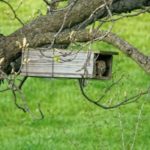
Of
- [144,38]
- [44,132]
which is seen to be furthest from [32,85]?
[144,38]

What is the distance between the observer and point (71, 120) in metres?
11.6

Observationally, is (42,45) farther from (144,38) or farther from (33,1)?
(33,1)

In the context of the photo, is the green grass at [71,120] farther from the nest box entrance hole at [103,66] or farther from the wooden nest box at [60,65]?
the wooden nest box at [60,65]

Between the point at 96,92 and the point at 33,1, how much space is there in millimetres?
9102

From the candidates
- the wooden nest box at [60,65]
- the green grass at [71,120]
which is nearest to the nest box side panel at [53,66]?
the wooden nest box at [60,65]

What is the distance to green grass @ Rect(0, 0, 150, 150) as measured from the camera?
10.0 metres

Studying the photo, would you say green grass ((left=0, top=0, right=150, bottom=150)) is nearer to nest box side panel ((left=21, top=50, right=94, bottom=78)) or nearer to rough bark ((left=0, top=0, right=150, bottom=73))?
nest box side panel ((left=21, top=50, right=94, bottom=78))

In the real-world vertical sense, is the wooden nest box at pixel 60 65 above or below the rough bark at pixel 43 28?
below

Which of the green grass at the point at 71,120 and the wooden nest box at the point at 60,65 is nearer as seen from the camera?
the wooden nest box at the point at 60,65

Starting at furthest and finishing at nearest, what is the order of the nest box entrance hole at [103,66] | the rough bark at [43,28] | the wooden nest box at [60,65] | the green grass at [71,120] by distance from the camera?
the green grass at [71,120]
the nest box entrance hole at [103,66]
the wooden nest box at [60,65]
the rough bark at [43,28]

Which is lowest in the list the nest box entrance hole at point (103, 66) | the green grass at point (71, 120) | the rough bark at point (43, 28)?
the green grass at point (71, 120)

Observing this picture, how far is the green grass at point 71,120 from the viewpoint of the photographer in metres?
10.0

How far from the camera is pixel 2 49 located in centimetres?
559

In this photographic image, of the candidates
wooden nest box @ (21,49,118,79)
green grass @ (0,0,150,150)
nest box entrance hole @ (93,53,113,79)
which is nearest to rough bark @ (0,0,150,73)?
wooden nest box @ (21,49,118,79)
